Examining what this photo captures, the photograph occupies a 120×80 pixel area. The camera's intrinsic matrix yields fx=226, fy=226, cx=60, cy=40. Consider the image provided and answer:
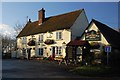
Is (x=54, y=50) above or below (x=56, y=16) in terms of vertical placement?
below

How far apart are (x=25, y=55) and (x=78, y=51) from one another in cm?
1683

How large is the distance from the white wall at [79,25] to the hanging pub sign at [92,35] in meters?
3.80

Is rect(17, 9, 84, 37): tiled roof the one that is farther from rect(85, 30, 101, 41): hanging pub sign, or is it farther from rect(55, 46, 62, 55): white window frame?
rect(85, 30, 101, 41): hanging pub sign

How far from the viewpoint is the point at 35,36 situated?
43656 mm

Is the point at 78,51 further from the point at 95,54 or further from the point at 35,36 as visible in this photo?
the point at 35,36

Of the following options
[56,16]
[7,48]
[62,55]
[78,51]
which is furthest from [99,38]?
[7,48]

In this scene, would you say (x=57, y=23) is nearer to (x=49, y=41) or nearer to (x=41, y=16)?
(x=49, y=41)

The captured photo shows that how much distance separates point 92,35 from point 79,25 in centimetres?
606

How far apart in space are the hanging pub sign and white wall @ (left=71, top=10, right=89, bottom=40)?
3.80 m

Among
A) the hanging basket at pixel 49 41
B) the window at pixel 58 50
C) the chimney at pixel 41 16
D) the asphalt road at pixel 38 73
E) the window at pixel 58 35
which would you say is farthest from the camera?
the chimney at pixel 41 16

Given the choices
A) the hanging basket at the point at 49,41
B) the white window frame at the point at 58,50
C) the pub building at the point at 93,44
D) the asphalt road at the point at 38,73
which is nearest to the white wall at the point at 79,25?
the white window frame at the point at 58,50

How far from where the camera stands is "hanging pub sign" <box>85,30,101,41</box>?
102ft

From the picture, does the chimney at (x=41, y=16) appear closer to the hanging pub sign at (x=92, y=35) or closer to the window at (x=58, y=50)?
the window at (x=58, y=50)

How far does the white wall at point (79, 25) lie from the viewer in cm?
3607
